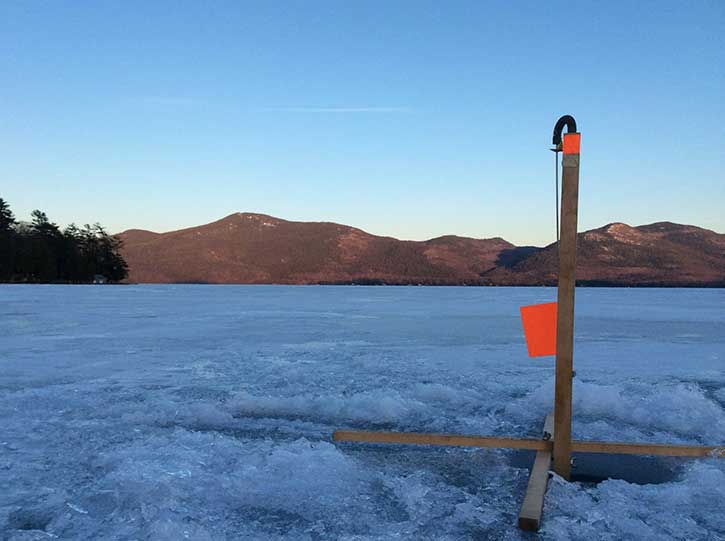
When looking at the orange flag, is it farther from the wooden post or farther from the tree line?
the tree line

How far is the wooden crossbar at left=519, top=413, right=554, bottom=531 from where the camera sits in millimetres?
2922

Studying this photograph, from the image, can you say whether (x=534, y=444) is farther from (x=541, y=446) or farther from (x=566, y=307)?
(x=566, y=307)

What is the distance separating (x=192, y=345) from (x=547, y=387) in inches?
288

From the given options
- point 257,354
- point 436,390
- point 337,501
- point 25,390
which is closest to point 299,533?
point 337,501

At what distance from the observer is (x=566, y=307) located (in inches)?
149

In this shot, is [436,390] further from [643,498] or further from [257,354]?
[257,354]

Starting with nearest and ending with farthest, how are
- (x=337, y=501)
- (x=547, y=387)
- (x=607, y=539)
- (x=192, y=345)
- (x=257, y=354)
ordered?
→ (x=607, y=539) → (x=337, y=501) → (x=547, y=387) → (x=257, y=354) → (x=192, y=345)

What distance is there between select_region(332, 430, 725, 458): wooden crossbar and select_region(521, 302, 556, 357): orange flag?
63cm

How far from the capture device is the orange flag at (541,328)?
13.1 feet

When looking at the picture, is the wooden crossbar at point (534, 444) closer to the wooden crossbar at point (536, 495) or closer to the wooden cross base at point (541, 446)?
the wooden cross base at point (541, 446)

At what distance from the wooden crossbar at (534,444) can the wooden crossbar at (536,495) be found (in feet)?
0.58

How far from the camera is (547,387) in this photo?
6211 mm

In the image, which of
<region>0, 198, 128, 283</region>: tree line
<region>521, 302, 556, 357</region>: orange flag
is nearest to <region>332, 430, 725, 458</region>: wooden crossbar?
<region>521, 302, 556, 357</region>: orange flag

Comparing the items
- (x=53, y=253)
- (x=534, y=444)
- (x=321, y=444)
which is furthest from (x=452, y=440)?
(x=53, y=253)
